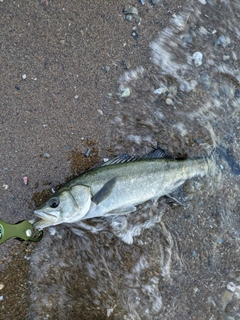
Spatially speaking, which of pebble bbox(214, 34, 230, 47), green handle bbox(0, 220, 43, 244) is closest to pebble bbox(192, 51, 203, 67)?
pebble bbox(214, 34, 230, 47)

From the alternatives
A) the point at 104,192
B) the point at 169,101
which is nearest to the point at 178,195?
the point at 104,192

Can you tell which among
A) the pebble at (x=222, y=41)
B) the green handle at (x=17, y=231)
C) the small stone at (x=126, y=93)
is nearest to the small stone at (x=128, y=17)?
the small stone at (x=126, y=93)

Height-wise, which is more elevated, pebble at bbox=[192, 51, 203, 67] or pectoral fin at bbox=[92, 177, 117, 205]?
pebble at bbox=[192, 51, 203, 67]

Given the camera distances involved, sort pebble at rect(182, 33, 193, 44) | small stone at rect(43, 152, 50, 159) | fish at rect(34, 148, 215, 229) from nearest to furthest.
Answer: fish at rect(34, 148, 215, 229) → small stone at rect(43, 152, 50, 159) → pebble at rect(182, 33, 193, 44)

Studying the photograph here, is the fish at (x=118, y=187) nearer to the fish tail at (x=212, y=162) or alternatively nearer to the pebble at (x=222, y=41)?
the fish tail at (x=212, y=162)

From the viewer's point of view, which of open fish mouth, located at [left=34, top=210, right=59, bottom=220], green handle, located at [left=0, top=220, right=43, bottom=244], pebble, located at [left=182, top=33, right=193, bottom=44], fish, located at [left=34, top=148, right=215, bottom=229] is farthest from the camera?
pebble, located at [left=182, top=33, right=193, bottom=44]

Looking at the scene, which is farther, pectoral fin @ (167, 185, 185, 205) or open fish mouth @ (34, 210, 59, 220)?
pectoral fin @ (167, 185, 185, 205)

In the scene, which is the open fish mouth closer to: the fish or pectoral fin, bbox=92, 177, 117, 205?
the fish
